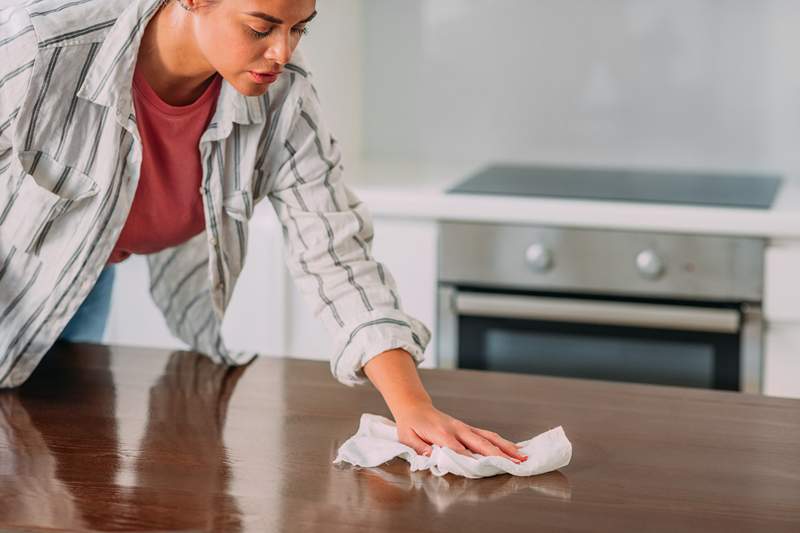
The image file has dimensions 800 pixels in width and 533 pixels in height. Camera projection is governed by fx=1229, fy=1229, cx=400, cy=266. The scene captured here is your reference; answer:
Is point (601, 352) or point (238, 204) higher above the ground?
point (238, 204)

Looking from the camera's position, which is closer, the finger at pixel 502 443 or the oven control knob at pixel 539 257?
the finger at pixel 502 443

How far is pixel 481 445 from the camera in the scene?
52.6 inches

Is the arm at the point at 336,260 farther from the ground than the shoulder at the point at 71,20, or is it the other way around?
the shoulder at the point at 71,20

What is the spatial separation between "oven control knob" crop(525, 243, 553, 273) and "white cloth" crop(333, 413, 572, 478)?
123cm

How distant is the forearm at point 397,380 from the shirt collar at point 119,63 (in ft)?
1.40

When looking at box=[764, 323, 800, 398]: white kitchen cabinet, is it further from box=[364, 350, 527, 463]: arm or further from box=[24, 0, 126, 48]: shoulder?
box=[24, 0, 126, 48]: shoulder

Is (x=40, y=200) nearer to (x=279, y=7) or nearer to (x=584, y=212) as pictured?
(x=279, y=7)

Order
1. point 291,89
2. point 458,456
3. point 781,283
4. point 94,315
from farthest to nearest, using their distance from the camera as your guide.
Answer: point 781,283, point 94,315, point 291,89, point 458,456

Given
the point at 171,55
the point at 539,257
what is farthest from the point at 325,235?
the point at 539,257

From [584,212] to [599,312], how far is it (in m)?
0.22

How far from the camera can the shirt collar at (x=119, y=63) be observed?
1.47 metres

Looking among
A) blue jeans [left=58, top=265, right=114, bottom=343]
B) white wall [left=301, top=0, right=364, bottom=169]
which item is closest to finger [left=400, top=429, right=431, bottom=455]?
blue jeans [left=58, top=265, right=114, bottom=343]

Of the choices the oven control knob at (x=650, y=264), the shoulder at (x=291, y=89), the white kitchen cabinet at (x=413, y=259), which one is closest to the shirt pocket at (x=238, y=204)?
the shoulder at (x=291, y=89)

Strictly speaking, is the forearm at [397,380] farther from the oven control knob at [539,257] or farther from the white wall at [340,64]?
the white wall at [340,64]
